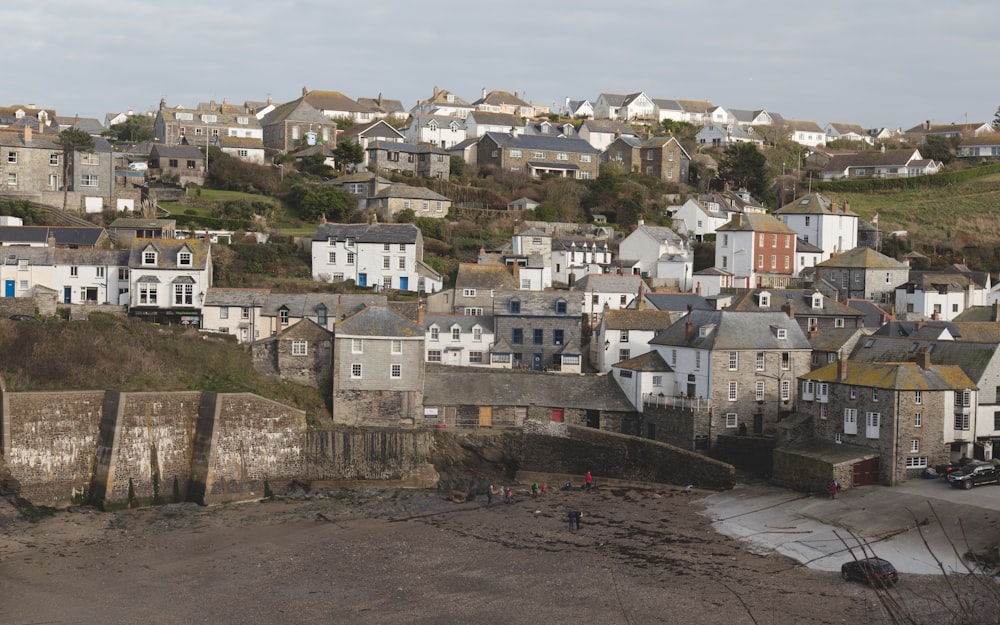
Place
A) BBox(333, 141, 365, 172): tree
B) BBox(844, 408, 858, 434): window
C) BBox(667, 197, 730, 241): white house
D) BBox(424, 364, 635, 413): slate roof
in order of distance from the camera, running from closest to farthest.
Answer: BBox(844, 408, 858, 434): window
BBox(424, 364, 635, 413): slate roof
BBox(667, 197, 730, 241): white house
BBox(333, 141, 365, 172): tree

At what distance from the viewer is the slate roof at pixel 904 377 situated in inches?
1396

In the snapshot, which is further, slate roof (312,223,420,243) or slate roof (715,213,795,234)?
slate roof (715,213,795,234)

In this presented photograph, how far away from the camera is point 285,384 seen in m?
42.6

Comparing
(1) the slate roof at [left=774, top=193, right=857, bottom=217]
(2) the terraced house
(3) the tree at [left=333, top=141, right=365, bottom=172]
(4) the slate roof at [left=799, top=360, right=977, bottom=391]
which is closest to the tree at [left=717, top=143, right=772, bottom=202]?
(1) the slate roof at [left=774, top=193, right=857, bottom=217]

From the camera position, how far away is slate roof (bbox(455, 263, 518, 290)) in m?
53.1

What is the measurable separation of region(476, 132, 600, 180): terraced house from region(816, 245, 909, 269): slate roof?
75.4 ft

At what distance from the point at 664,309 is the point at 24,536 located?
3165 cm

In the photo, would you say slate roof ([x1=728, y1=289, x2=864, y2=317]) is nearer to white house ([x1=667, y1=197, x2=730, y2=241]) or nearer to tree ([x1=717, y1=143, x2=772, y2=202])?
white house ([x1=667, y1=197, x2=730, y2=241])

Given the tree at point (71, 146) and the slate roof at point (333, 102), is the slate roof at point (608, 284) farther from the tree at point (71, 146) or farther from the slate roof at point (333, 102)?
the slate roof at point (333, 102)

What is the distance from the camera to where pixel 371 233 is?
2223 inches

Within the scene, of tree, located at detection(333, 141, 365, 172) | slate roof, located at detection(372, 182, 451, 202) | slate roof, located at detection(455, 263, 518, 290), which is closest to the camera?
slate roof, located at detection(455, 263, 518, 290)

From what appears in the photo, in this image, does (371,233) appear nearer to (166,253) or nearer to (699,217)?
(166,253)

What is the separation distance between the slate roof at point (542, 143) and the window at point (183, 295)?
1365 inches

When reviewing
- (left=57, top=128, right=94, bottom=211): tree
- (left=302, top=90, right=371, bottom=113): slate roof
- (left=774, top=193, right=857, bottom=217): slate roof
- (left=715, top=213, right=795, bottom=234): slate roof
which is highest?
(left=302, top=90, right=371, bottom=113): slate roof
